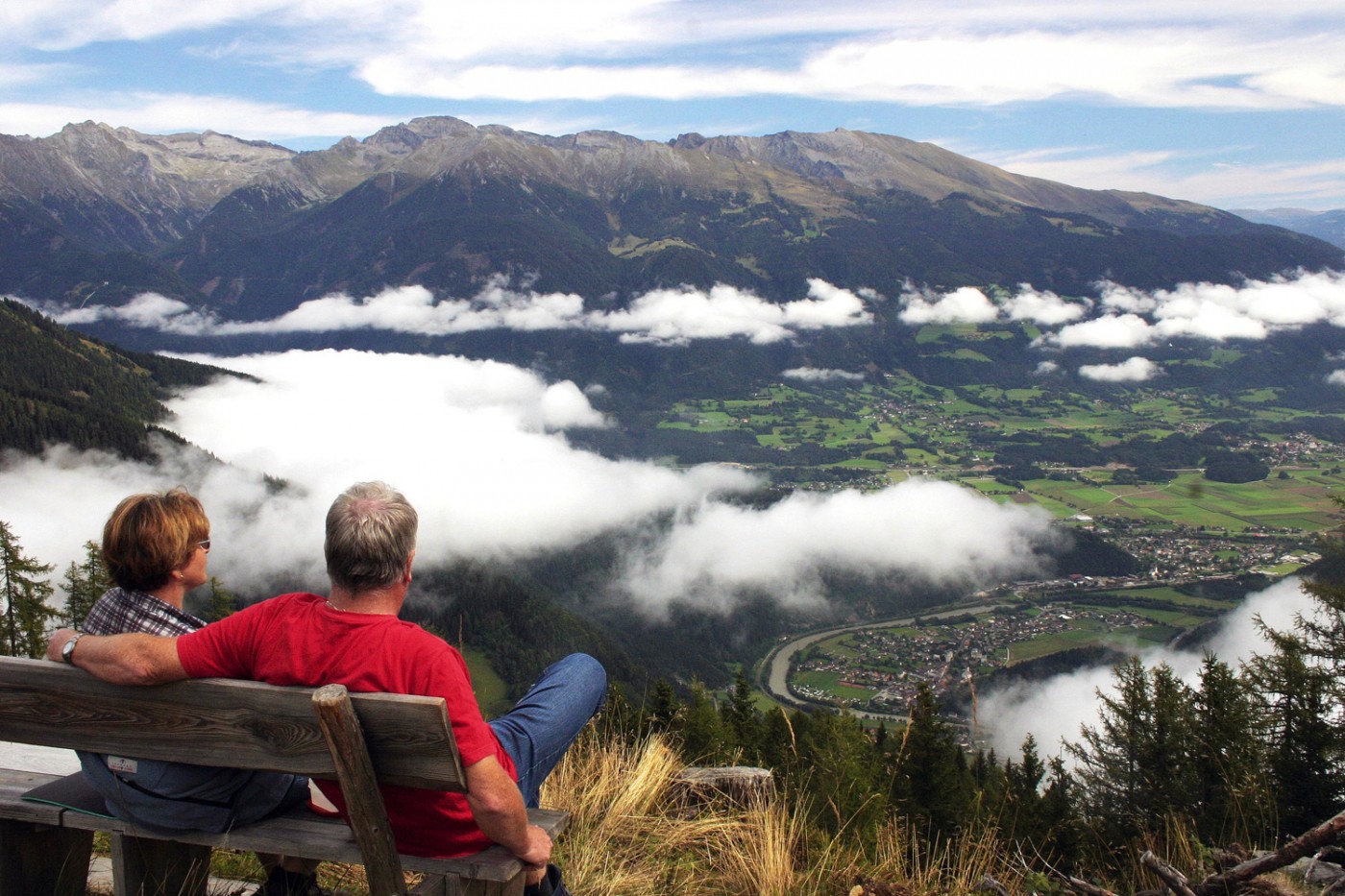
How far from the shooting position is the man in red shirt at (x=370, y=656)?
2.77 metres

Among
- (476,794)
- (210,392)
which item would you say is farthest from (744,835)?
(210,392)

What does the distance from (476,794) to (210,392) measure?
17055 cm

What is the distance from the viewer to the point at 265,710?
8.78 feet

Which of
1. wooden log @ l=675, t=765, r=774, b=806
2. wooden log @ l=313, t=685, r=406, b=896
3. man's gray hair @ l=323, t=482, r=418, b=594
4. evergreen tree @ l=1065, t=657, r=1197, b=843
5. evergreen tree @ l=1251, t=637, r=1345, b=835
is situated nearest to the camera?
wooden log @ l=313, t=685, r=406, b=896

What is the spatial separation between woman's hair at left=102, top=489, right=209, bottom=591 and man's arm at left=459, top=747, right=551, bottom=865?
1.53 ft

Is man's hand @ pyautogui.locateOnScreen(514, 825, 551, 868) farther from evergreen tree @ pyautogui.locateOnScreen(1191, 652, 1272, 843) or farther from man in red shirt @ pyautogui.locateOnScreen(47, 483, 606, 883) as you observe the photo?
evergreen tree @ pyautogui.locateOnScreen(1191, 652, 1272, 843)

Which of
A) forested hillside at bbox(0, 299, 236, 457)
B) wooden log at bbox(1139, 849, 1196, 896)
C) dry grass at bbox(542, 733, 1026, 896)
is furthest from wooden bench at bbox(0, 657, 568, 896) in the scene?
forested hillside at bbox(0, 299, 236, 457)

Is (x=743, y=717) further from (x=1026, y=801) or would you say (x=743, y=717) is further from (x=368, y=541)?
(x=368, y=541)

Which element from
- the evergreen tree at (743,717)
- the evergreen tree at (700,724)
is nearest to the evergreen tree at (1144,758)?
the evergreen tree at (743,717)

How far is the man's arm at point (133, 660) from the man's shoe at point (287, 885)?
4.38 ft

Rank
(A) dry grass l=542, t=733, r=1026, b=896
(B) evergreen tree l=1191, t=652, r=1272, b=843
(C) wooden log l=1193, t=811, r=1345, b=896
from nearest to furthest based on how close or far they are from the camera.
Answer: (C) wooden log l=1193, t=811, r=1345, b=896 → (A) dry grass l=542, t=733, r=1026, b=896 → (B) evergreen tree l=1191, t=652, r=1272, b=843

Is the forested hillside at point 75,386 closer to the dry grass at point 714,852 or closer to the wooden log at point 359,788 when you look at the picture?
the dry grass at point 714,852

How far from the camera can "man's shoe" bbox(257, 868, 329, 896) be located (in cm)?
358

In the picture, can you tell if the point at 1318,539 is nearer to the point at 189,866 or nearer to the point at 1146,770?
the point at 1146,770
